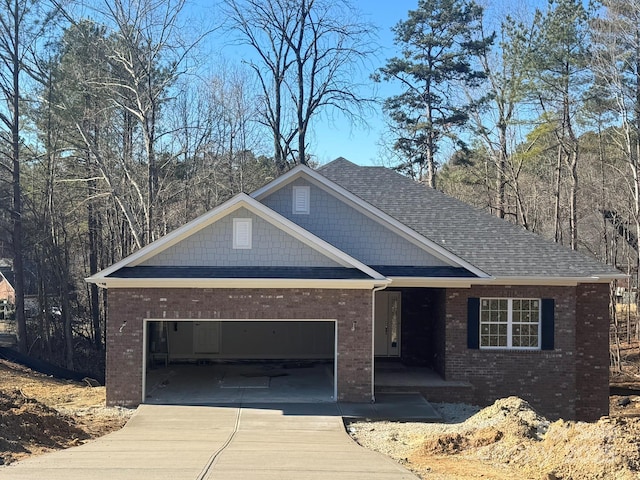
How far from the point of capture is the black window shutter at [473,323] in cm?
1485

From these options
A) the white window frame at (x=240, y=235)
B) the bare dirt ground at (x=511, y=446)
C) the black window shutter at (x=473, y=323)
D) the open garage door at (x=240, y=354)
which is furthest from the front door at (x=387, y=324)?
the white window frame at (x=240, y=235)

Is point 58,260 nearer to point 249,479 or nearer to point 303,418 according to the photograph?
point 303,418

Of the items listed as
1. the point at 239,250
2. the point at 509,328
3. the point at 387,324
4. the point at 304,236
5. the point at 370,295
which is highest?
Answer: the point at 304,236

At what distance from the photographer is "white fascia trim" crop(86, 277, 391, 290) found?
12812mm

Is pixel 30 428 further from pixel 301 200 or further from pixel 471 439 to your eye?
pixel 301 200

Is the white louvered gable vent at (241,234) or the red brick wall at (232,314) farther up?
the white louvered gable vent at (241,234)

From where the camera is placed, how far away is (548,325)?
48.8 feet

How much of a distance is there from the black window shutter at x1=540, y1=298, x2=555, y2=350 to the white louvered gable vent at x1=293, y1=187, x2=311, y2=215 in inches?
257

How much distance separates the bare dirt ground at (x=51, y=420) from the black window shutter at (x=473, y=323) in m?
8.14

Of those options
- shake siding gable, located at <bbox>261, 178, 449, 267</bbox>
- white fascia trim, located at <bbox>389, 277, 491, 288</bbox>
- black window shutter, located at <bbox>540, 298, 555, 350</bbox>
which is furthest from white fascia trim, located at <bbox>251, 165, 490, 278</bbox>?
black window shutter, located at <bbox>540, 298, 555, 350</bbox>

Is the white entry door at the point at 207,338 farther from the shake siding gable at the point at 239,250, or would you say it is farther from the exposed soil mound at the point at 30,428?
the exposed soil mound at the point at 30,428

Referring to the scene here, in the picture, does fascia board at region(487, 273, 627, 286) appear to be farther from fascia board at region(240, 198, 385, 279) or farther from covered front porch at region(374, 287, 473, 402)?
fascia board at region(240, 198, 385, 279)

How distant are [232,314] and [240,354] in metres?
5.97

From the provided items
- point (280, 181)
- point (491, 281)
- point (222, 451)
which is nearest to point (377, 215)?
point (280, 181)
